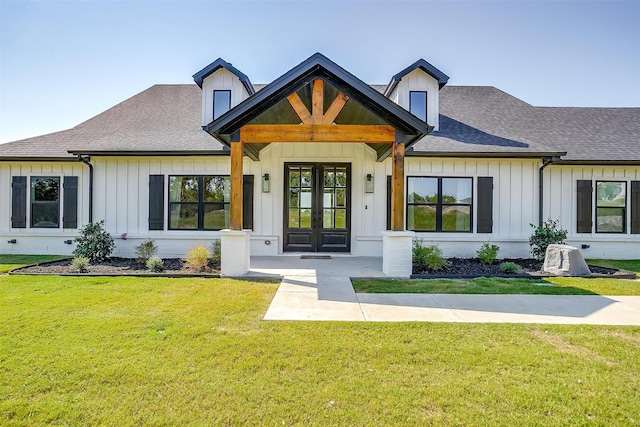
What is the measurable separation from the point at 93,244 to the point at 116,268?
1369 millimetres

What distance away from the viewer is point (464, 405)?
92.1 inches

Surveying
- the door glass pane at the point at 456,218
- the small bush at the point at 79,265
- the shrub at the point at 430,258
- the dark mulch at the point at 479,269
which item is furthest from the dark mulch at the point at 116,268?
the door glass pane at the point at 456,218

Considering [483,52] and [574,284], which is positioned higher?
[483,52]

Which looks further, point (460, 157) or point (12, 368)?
point (460, 157)

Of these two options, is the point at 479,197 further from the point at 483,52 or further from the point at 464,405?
the point at 464,405

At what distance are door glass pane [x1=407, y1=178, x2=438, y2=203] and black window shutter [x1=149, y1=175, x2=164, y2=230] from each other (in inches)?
271

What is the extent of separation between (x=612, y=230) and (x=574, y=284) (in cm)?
489

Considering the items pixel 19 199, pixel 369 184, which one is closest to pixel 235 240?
pixel 369 184

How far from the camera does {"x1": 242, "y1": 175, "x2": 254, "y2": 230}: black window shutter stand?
9.16 m

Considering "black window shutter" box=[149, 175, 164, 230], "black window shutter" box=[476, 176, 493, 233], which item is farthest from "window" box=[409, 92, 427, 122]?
"black window shutter" box=[149, 175, 164, 230]

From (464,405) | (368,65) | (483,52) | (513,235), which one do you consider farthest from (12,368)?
(368,65)

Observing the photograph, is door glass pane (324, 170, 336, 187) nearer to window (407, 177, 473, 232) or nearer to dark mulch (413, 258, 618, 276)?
window (407, 177, 473, 232)

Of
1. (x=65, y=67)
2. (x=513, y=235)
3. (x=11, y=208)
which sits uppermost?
(x=65, y=67)

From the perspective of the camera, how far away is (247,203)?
9.16 m
